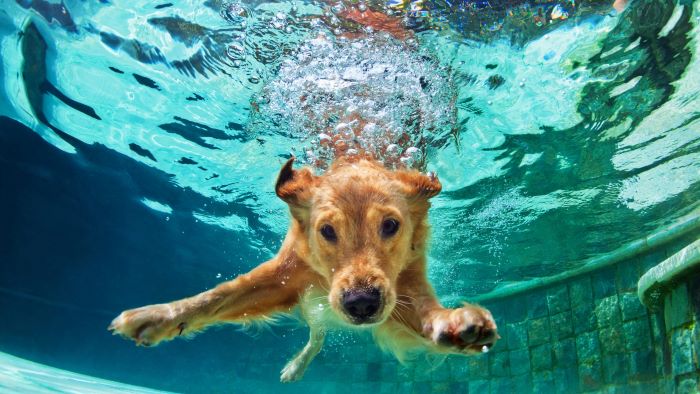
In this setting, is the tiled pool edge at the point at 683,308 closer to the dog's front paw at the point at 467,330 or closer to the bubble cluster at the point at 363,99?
the bubble cluster at the point at 363,99

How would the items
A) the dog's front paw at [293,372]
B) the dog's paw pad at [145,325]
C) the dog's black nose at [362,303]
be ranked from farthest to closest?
the dog's front paw at [293,372], the dog's paw pad at [145,325], the dog's black nose at [362,303]

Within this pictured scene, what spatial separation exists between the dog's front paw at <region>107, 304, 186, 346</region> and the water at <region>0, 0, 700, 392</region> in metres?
4.32

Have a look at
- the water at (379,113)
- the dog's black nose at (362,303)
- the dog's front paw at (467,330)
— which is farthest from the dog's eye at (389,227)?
the water at (379,113)

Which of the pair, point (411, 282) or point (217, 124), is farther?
point (217, 124)

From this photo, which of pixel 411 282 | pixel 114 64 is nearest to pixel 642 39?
pixel 411 282

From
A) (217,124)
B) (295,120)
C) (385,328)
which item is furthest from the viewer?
(217,124)

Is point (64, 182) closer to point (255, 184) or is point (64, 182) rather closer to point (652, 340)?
point (255, 184)

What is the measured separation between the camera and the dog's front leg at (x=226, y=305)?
11.4ft

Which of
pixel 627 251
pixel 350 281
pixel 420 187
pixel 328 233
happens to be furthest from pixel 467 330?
pixel 627 251

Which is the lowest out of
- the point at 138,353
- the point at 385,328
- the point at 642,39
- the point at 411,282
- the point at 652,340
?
the point at 138,353

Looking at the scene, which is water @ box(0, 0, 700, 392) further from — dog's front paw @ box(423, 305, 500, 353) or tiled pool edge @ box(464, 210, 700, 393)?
dog's front paw @ box(423, 305, 500, 353)

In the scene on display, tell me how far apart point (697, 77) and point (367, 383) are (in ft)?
58.0

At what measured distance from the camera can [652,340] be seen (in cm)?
1047

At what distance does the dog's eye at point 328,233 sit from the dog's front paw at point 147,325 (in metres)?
1.42
